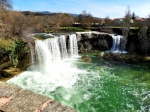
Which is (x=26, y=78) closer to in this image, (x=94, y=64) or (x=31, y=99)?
(x=94, y=64)

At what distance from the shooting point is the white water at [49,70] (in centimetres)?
1641

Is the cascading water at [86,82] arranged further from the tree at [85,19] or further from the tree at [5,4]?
the tree at [85,19]

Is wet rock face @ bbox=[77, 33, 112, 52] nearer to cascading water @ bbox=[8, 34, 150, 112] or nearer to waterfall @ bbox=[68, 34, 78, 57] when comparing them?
waterfall @ bbox=[68, 34, 78, 57]

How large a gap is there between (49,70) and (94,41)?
15767mm

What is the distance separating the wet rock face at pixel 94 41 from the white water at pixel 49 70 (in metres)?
3.45

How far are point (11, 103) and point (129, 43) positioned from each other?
32.5 meters

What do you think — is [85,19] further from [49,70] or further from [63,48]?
[49,70]

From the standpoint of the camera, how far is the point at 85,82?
56.8 ft

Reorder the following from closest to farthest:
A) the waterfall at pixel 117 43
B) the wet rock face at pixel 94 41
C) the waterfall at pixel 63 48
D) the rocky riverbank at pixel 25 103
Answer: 1. the rocky riverbank at pixel 25 103
2. the waterfall at pixel 63 48
3. the wet rock face at pixel 94 41
4. the waterfall at pixel 117 43

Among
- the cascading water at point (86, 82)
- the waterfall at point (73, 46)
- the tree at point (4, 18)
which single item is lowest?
the cascading water at point (86, 82)

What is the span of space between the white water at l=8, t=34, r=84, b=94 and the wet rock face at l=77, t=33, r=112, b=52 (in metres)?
3.45

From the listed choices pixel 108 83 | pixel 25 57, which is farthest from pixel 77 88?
pixel 25 57

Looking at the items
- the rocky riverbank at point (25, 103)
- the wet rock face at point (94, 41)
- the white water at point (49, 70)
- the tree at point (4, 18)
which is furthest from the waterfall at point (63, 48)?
the rocky riverbank at point (25, 103)

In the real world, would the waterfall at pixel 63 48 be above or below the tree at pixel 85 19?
below
